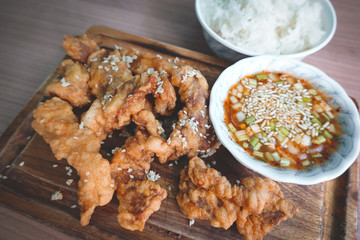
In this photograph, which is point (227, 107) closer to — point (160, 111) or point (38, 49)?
point (160, 111)

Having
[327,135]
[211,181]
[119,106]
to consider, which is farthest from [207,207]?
[327,135]

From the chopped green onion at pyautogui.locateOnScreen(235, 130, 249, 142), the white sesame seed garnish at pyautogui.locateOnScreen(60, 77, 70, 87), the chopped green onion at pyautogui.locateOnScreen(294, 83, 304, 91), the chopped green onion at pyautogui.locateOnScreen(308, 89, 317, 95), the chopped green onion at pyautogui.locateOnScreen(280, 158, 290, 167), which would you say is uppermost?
the white sesame seed garnish at pyautogui.locateOnScreen(60, 77, 70, 87)

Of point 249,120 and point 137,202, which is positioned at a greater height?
point 249,120

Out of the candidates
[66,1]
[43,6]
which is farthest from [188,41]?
[43,6]

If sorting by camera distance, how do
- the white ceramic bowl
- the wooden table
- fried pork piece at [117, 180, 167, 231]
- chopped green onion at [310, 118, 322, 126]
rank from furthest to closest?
the wooden table, chopped green onion at [310, 118, 322, 126], the white ceramic bowl, fried pork piece at [117, 180, 167, 231]

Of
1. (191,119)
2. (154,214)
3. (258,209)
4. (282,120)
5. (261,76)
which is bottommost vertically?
(154,214)

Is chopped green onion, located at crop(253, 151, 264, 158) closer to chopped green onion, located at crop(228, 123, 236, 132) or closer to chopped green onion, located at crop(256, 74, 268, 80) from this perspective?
chopped green onion, located at crop(228, 123, 236, 132)

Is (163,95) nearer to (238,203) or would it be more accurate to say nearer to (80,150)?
(80,150)

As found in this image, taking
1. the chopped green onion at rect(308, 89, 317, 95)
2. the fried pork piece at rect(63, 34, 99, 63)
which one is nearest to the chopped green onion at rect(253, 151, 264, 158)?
the chopped green onion at rect(308, 89, 317, 95)
